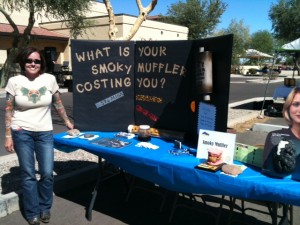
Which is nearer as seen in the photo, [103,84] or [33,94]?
[33,94]

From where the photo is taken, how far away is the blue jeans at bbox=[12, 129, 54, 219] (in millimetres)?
3078

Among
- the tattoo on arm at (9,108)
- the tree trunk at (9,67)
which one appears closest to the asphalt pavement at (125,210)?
the tattoo on arm at (9,108)

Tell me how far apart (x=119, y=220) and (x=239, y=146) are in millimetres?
1595


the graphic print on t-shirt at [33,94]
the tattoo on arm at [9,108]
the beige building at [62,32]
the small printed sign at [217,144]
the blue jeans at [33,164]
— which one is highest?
the beige building at [62,32]

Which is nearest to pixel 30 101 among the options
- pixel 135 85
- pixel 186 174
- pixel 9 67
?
pixel 135 85

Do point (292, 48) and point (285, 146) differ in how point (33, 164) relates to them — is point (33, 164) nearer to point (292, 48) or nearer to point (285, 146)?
point (285, 146)

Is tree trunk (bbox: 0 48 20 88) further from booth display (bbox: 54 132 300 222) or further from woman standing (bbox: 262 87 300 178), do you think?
woman standing (bbox: 262 87 300 178)

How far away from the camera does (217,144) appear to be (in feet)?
8.63

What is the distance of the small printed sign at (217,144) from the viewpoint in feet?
8.38

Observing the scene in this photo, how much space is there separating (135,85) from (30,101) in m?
1.20

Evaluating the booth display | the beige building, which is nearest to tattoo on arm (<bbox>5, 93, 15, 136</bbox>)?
the booth display

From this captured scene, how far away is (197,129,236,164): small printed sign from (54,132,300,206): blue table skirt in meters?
0.11

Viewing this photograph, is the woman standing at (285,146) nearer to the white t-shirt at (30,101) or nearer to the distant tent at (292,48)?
the white t-shirt at (30,101)

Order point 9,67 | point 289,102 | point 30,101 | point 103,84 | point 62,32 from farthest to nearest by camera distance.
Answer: point 62,32 → point 9,67 → point 103,84 → point 30,101 → point 289,102
